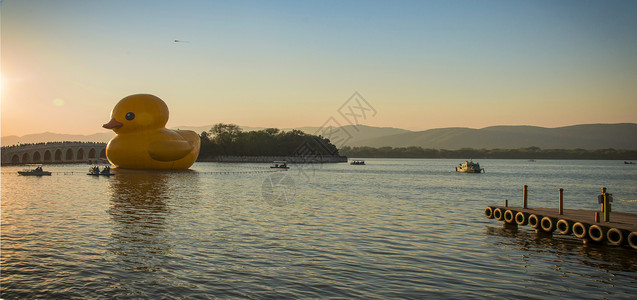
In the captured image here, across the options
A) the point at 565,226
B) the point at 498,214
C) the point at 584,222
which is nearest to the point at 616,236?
the point at 584,222

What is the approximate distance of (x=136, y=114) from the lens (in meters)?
54.9

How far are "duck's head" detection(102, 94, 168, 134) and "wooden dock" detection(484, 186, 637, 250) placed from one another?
4272 centimetres

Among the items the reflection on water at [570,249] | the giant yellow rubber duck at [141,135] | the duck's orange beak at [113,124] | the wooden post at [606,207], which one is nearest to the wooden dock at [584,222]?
the wooden post at [606,207]

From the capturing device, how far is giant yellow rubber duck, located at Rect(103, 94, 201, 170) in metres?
55.1

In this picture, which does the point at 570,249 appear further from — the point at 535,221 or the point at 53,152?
the point at 53,152

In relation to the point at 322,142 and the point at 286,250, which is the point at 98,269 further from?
the point at 322,142

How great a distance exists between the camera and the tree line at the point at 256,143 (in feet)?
496

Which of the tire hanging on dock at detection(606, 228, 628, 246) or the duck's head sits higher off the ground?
the duck's head

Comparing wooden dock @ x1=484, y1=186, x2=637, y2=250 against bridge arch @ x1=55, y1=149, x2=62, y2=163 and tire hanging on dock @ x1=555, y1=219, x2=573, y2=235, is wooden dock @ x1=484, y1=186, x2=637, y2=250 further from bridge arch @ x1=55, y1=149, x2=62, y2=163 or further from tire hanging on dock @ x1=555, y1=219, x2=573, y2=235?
bridge arch @ x1=55, y1=149, x2=62, y2=163

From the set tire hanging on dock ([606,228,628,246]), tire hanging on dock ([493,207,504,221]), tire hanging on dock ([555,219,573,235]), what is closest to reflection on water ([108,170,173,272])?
tire hanging on dock ([555,219,573,235])

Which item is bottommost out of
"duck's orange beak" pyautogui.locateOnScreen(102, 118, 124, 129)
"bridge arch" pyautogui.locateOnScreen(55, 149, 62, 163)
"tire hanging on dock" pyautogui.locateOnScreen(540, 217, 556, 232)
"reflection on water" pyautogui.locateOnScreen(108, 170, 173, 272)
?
"reflection on water" pyautogui.locateOnScreen(108, 170, 173, 272)

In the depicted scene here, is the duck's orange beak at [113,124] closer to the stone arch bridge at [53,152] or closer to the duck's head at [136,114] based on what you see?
the duck's head at [136,114]

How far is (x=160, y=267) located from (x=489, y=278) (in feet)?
28.3

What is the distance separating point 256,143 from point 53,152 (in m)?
56.6
